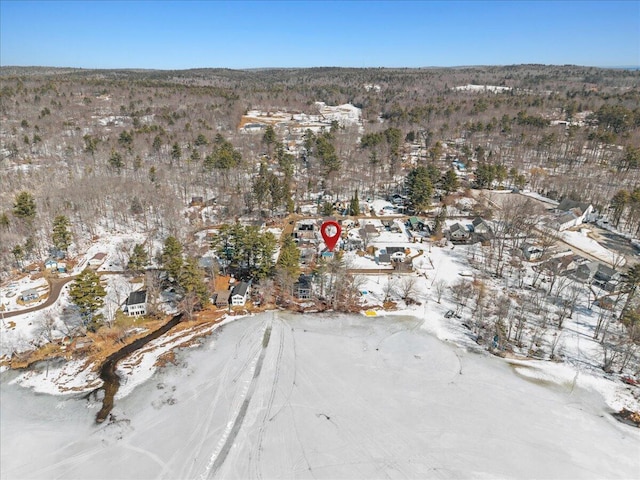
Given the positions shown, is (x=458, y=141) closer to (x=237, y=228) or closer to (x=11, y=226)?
(x=237, y=228)

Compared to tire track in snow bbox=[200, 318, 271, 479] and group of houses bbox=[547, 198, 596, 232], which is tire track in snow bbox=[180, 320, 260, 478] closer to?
tire track in snow bbox=[200, 318, 271, 479]

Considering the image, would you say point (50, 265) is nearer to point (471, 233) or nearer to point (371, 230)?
point (371, 230)

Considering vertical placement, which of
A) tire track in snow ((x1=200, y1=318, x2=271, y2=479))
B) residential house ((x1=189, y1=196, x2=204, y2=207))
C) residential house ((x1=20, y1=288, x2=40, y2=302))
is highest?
residential house ((x1=189, y1=196, x2=204, y2=207))

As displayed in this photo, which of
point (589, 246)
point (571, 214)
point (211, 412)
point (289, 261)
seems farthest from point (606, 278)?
point (211, 412)

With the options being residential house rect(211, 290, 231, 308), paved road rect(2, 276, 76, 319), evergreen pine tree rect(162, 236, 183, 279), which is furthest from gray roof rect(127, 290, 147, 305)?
paved road rect(2, 276, 76, 319)

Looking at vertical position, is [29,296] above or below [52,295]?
above

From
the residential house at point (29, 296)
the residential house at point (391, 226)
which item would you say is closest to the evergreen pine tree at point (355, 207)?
the residential house at point (391, 226)
